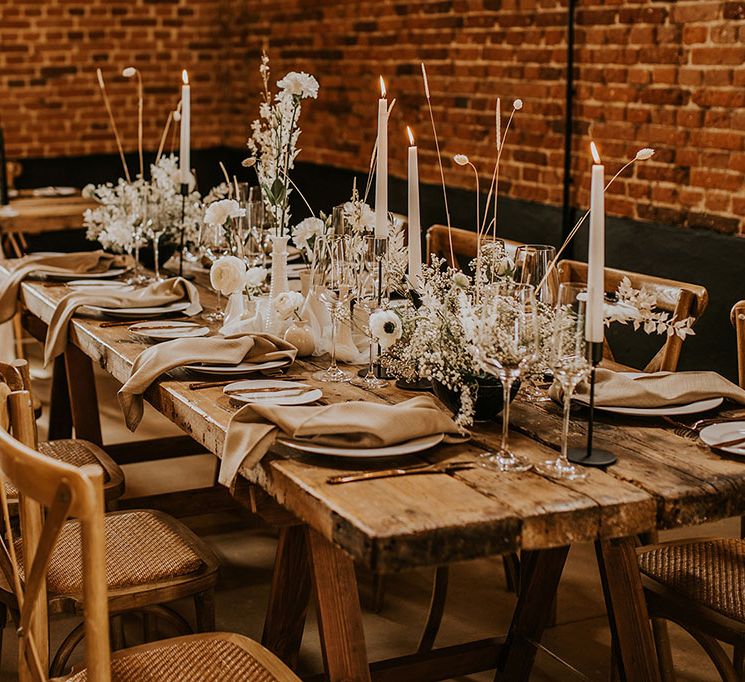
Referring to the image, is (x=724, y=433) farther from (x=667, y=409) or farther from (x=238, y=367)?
(x=238, y=367)

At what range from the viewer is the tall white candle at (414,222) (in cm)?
230

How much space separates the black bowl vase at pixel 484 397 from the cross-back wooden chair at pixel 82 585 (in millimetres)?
553

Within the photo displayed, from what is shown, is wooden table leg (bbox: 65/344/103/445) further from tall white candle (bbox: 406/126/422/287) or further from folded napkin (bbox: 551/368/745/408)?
folded napkin (bbox: 551/368/745/408)

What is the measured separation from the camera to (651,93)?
4.38m

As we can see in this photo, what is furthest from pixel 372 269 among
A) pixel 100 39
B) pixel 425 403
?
pixel 100 39

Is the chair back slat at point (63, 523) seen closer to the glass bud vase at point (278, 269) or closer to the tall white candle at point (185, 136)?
the glass bud vase at point (278, 269)

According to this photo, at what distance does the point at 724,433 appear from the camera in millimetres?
1991

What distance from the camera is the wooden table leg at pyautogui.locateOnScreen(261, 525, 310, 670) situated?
2324 millimetres

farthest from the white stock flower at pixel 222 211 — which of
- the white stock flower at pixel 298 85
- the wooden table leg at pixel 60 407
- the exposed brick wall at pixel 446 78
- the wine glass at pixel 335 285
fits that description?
the exposed brick wall at pixel 446 78

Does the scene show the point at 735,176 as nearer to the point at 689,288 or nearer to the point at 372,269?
the point at 689,288

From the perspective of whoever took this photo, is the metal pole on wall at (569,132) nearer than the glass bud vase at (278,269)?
No

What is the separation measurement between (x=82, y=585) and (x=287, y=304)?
1107mm

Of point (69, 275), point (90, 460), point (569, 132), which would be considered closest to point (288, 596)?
point (90, 460)

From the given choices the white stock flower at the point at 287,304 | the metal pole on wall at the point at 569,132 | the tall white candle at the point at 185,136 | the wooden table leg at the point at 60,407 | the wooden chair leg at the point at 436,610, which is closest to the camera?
the white stock flower at the point at 287,304
